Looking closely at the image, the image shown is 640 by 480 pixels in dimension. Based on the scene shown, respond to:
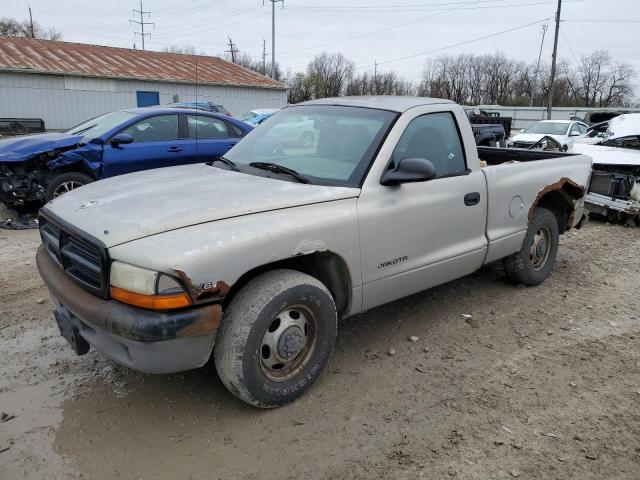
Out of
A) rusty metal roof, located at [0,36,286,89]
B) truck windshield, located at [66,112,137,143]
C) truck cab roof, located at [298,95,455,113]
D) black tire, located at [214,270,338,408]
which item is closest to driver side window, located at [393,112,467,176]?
truck cab roof, located at [298,95,455,113]

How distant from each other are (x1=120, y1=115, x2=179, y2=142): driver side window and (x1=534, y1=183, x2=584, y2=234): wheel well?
546 centimetres

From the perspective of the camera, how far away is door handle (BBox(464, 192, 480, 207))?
400 centimetres

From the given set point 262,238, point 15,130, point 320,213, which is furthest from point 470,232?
point 15,130

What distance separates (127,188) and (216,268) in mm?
1147

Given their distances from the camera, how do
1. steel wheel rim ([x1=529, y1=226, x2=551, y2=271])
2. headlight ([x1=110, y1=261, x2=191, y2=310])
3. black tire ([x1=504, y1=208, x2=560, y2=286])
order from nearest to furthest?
headlight ([x1=110, y1=261, x2=191, y2=310]) < black tire ([x1=504, y1=208, x2=560, y2=286]) < steel wheel rim ([x1=529, y1=226, x2=551, y2=271])

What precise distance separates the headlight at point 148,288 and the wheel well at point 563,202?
3.82 meters

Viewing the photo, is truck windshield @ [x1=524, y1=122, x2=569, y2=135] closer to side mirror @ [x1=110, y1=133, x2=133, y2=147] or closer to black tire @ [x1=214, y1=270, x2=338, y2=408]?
side mirror @ [x1=110, y1=133, x2=133, y2=147]

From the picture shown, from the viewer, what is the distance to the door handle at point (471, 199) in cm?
400

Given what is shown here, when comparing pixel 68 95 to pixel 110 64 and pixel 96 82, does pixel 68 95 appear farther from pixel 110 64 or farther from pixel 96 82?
pixel 110 64

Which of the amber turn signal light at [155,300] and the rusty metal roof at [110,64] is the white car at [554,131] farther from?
the rusty metal roof at [110,64]

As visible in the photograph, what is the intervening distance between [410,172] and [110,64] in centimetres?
2857

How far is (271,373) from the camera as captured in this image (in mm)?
3066

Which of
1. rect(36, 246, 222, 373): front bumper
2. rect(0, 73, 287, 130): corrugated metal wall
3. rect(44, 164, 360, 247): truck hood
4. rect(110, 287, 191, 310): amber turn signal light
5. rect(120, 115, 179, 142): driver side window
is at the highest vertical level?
rect(0, 73, 287, 130): corrugated metal wall

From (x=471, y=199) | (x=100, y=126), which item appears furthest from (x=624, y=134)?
(x=100, y=126)
